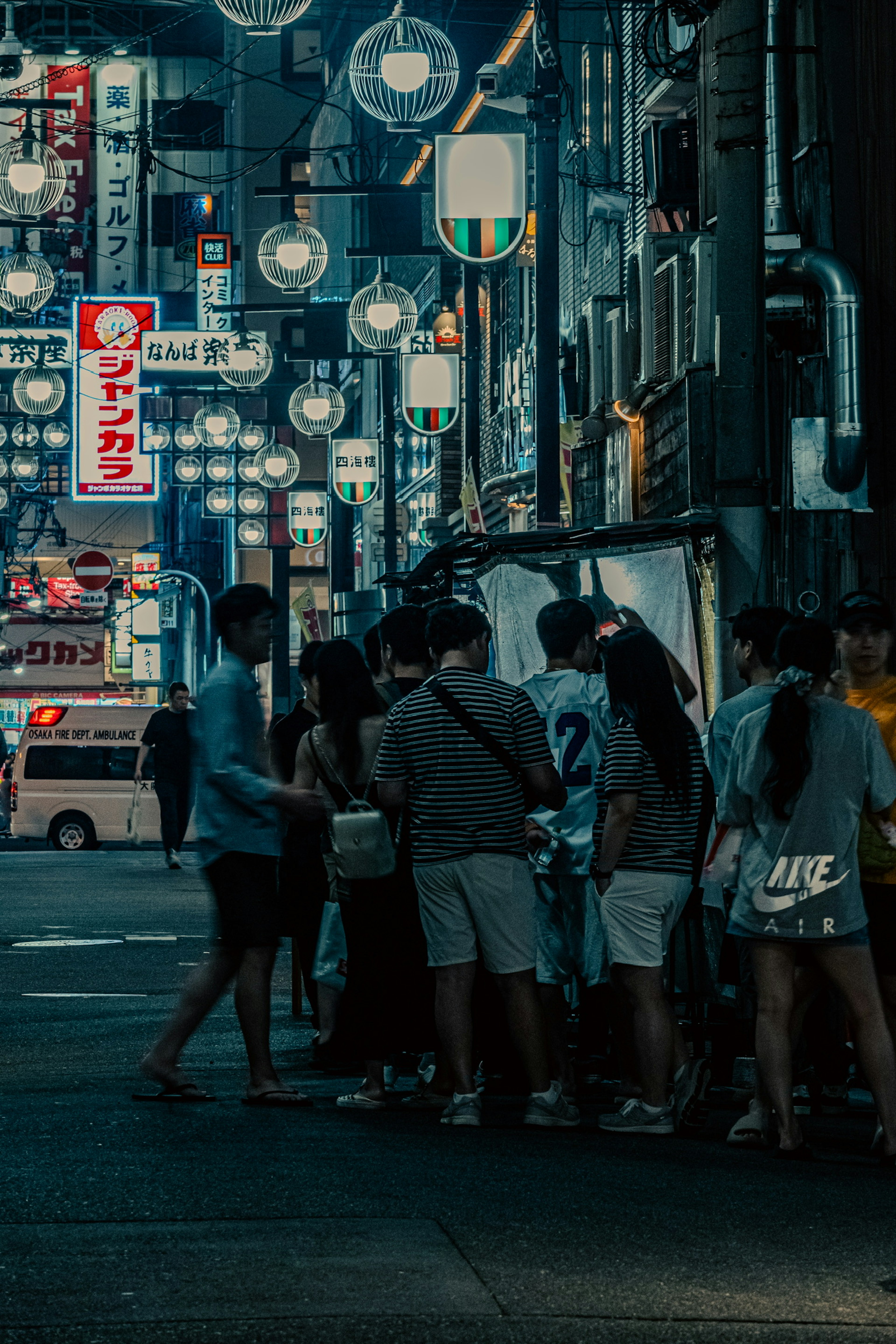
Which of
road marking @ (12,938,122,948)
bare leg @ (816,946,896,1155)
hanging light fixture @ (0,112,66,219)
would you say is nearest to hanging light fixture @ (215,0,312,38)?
road marking @ (12,938,122,948)

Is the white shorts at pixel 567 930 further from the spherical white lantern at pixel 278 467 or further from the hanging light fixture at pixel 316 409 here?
the spherical white lantern at pixel 278 467

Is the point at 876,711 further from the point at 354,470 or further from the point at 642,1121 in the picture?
the point at 354,470

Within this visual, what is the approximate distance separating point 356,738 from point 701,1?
514cm

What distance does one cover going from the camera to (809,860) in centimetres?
665

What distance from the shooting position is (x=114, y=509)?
2862 inches

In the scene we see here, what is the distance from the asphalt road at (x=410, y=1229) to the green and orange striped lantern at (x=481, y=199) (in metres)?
11.5

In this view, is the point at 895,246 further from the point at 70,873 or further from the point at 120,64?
the point at 120,64

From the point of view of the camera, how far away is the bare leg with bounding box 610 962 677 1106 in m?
7.20

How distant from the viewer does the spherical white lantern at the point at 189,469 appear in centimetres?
4200

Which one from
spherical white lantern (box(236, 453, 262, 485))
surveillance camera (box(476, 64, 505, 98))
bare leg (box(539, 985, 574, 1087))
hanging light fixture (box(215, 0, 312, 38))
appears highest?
surveillance camera (box(476, 64, 505, 98))

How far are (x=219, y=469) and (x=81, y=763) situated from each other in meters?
11.2

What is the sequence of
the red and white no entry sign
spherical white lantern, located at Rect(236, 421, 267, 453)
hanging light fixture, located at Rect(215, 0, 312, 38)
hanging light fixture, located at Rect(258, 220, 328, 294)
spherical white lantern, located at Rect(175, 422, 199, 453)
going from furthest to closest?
1. the red and white no entry sign
2. spherical white lantern, located at Rect(236, 421, 267, 453)
3. spherical white lantern, located at Rect(175, 422, 199, 453)
4. hanging light fixture, located at Rect(258, 220, 328, 294)
5. hanging light fixture, located at Rect(215, 0, 312, 38)

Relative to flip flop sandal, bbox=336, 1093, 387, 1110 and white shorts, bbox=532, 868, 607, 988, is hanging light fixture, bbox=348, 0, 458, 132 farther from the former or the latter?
flip flop sandal, bbox=336, 1093, 387, 1110

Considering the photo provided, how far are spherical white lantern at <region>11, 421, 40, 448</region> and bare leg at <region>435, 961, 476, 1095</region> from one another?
123 feet
